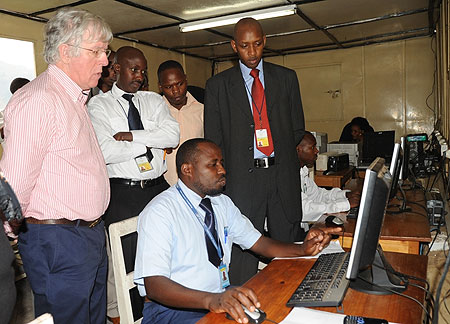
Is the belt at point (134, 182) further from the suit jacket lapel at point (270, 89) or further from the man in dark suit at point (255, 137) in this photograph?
the suit jacket lapel at point (270, 89)

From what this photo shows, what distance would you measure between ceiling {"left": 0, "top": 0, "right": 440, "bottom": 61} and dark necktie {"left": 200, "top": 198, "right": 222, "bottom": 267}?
3840 mm

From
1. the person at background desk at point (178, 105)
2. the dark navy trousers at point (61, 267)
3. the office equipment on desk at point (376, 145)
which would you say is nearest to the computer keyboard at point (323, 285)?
the dark navy trousers at point (61, 267)

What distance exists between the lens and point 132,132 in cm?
275

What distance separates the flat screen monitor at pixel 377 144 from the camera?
241 inches

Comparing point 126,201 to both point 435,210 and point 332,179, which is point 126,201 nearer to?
point 435,210

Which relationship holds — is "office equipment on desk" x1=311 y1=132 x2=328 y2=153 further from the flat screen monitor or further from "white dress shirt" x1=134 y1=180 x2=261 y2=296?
"white dress shirt" x1=134 y1=180 x2=261 y2=296

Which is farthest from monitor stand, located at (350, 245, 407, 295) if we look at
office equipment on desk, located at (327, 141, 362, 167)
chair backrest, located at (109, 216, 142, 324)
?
office equipment on desk, located at (327, 141, 362, 167)

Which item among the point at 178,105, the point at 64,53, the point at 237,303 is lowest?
the point at 237,303

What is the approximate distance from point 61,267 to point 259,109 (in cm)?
148

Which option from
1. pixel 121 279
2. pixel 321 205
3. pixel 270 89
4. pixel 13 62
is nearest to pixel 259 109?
pixel 270 89

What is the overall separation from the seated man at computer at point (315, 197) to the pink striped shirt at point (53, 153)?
1667mm

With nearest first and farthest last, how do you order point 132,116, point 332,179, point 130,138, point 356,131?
point 130,138, point 132,116, point 332,179, point 356,131

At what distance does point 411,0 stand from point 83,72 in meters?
5.24

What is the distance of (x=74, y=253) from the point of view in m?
1.91
